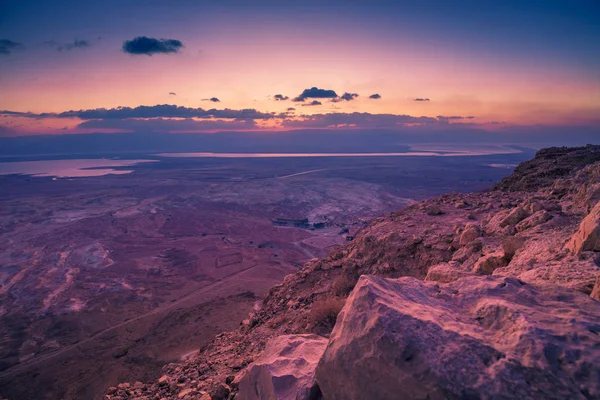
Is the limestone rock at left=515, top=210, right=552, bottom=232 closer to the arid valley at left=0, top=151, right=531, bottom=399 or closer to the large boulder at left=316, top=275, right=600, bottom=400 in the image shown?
the large boulder at left=316, top=275, right=600, bottom=400

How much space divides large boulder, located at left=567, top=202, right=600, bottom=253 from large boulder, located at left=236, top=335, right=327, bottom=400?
3.35m

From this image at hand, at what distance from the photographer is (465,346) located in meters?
2.51

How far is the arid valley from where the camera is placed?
14.7 meters

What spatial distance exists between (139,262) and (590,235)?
31.9 metres

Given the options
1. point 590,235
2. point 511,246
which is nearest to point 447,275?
point 590,235

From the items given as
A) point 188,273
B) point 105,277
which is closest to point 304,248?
point 188,273

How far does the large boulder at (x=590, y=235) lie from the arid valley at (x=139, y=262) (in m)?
13.0

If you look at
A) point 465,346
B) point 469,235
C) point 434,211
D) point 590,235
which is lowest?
point 434,211

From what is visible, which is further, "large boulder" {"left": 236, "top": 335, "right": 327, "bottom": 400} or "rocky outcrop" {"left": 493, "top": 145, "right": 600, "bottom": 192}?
"rocky outcrop" {"left": 493, "top": 145, "right": 600, "bottom": 192}

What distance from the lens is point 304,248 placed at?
1347 inches

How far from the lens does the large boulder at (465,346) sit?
222cm

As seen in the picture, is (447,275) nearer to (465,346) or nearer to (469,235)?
(465,346)

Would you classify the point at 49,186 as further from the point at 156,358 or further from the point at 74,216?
the point at 156,358

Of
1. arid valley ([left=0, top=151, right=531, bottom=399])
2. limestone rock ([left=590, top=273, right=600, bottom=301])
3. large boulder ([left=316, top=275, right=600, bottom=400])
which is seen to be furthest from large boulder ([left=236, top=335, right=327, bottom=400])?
arid valley ([left=0, top=151, right=531, bottom=399])
